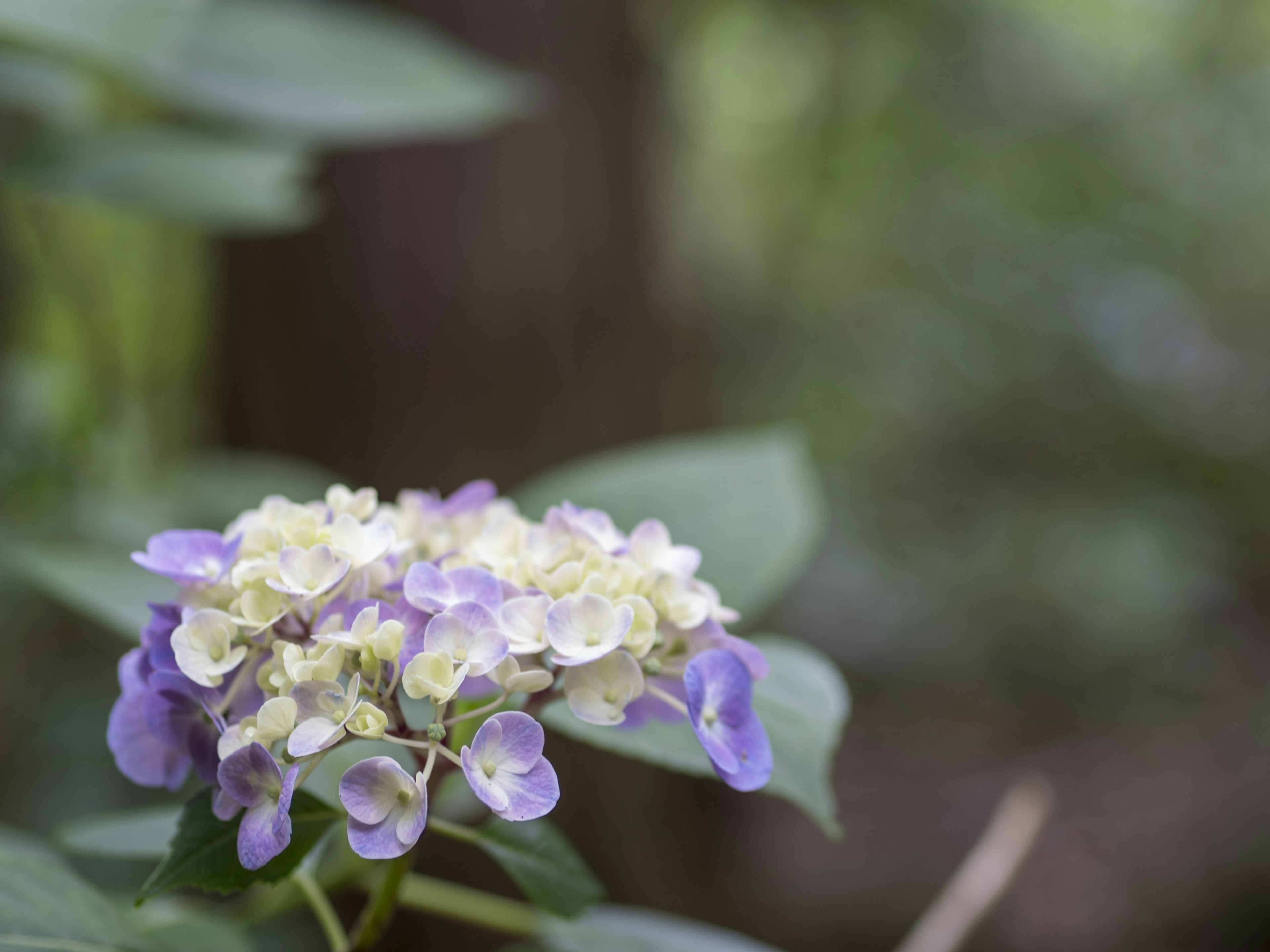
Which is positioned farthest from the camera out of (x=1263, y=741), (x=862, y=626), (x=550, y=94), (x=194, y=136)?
(x=862, y=626)

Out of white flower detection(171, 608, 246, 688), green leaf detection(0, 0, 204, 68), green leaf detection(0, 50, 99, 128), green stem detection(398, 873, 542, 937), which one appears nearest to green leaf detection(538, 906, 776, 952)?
green stem detection(398, 873, 542, 937)

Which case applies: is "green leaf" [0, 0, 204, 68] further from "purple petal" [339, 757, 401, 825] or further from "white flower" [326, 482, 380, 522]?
"purple petal" [339, 757, 401, 825]

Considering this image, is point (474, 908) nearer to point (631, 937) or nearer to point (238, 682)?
point (631, 937)

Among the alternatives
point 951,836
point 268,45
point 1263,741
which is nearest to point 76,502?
point 268,45

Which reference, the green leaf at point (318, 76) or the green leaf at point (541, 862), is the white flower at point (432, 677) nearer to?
the green leaf at point (541, 862)

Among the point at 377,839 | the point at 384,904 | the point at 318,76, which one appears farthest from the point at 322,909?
the point at 318,76

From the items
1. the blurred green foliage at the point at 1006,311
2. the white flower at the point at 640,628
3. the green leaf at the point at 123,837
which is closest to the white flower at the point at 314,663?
the white flower at the point at 640,628

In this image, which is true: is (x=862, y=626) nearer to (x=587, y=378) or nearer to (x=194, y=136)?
(x=587, y=378)
